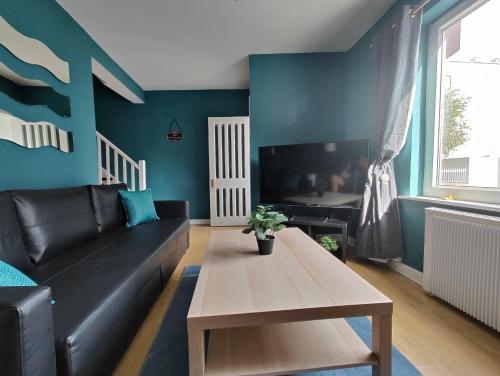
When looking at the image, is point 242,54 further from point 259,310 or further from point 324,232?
point 259,310

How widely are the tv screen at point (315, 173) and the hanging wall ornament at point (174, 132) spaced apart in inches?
84.6

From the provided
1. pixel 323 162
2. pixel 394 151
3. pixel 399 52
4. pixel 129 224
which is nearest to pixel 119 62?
pixel 129 224

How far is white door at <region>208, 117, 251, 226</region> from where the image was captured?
422 centimetres

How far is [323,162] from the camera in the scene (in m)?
2.67

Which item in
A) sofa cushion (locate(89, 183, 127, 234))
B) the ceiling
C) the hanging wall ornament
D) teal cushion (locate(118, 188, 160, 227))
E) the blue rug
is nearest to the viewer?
the blue rug

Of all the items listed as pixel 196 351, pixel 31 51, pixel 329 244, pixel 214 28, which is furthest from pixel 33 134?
pixel 329 244

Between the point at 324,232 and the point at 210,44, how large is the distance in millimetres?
2569

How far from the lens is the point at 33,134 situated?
1889 millimetres

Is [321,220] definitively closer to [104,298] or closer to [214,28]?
[104,298]

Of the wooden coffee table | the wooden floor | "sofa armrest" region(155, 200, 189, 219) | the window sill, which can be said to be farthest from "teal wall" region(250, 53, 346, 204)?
the wooden coffee table

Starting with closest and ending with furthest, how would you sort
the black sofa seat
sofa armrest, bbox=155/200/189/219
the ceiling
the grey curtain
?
1. the black sofa seat
2. the grey curtain
3. the ceiling
4. sofa armrest, bbox=155/200/189/219

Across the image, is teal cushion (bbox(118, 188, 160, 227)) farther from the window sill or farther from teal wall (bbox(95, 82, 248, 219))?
the window sill

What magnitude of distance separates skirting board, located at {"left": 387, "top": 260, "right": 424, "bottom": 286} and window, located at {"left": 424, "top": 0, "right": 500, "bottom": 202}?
0.67 m

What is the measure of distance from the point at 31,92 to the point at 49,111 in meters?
0.21
